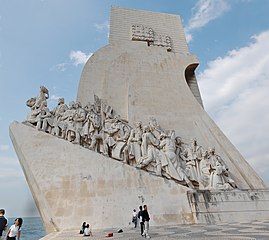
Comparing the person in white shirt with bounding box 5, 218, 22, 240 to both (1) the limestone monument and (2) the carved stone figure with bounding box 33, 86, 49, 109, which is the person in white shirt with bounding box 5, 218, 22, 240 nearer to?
(1) the limestone monument

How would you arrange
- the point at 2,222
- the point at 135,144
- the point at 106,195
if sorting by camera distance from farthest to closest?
the point at 135,144 → the point at 106,195 → the point at 2,222

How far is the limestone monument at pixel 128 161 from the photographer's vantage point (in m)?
6.62

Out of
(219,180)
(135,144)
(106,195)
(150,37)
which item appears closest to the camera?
(106,195)

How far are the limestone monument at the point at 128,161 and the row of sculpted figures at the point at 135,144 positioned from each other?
4cm

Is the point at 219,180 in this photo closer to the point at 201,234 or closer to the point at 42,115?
the point at 201,234

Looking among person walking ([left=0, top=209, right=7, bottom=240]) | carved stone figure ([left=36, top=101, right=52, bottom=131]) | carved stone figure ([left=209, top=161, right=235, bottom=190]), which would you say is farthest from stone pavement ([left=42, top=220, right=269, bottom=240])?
carved stone figure ([left=36, top=101, right=52, bottom=131])

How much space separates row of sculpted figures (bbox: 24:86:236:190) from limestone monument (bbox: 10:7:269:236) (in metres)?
0.04

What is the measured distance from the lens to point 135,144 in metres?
8.15

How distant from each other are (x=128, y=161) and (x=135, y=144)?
0.69 metres

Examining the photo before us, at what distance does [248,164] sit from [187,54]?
7659 millimetres

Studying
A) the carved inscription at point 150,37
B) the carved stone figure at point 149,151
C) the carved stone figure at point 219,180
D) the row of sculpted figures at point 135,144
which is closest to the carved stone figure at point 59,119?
the row of sculpted figures at point 135,144

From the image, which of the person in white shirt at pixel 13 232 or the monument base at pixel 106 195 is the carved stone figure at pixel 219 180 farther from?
the person in white shirt at pixel 13 232

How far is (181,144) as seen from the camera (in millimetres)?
9211

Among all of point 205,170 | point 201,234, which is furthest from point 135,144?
point 201,234
